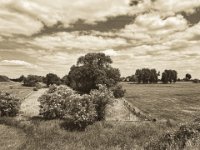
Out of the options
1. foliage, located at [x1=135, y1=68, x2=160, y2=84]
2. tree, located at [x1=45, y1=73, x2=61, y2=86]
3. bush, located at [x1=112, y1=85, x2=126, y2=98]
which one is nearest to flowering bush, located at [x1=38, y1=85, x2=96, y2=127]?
bush, located at [x1=112, y1=85, x2=126, y2=98]

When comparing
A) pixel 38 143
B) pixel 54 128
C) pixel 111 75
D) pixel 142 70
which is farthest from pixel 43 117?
pixel 142 70

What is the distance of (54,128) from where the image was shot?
31781 millimetres

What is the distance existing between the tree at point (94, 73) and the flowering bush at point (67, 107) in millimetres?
35147

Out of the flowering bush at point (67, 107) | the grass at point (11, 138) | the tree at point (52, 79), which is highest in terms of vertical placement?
the tree at point (52, 79)

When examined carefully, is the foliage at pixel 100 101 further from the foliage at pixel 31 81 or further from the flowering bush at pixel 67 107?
the foliage at pixel 31 81

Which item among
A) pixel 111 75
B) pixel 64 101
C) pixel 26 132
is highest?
pixel 111 75

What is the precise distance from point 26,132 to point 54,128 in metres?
3.21

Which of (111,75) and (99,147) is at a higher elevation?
(111,75)

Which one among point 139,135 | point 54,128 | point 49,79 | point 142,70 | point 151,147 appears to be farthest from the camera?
point 142,70

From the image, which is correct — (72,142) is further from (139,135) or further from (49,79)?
(49,79)

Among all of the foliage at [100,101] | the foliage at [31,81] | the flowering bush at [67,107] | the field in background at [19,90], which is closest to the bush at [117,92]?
the field in background at [19,90]

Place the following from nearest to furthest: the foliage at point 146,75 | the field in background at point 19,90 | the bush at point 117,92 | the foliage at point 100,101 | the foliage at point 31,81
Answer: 1. the foliage at point 100,101
2. the bush at point 117,92
3. the field in background at point 19,90
4. the foliage at point 31,81
5. the foliage at point 146,75

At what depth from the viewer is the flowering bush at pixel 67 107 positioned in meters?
32.5

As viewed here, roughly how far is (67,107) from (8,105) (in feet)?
33.7
